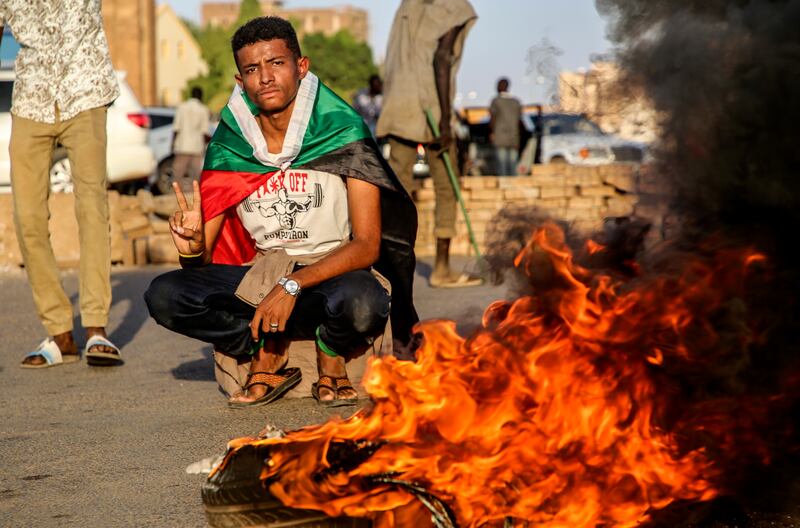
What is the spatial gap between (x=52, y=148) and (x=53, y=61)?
1.51 ft

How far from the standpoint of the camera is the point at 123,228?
11.9 m

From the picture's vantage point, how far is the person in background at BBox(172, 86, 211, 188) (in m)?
17.9

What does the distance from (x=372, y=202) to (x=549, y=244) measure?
5.19 feet

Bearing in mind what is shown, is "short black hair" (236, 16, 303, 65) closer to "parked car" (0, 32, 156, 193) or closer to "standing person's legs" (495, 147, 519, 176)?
"parked car" (0, 32, 156, 193)

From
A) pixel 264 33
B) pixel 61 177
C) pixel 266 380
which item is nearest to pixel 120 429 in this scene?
pixel 266 380

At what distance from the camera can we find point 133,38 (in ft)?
107

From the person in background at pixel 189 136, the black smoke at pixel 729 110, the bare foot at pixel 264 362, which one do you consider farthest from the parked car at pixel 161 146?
the black smoke at pixel 729 110

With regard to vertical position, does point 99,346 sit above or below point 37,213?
below

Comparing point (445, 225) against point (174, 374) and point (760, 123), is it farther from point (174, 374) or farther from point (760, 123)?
point (760, 123)

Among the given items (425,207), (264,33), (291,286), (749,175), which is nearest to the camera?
(749,175)

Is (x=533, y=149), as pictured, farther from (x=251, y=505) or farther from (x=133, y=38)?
(x=251, y=505)

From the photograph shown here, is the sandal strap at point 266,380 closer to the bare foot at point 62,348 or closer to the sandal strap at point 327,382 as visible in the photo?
the sandal strap at point 327,382

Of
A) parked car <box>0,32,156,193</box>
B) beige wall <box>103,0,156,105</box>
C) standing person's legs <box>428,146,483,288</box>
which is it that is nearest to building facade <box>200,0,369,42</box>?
beige wall <box>103,0,156,105</box>

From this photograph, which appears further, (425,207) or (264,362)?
(425,207)
